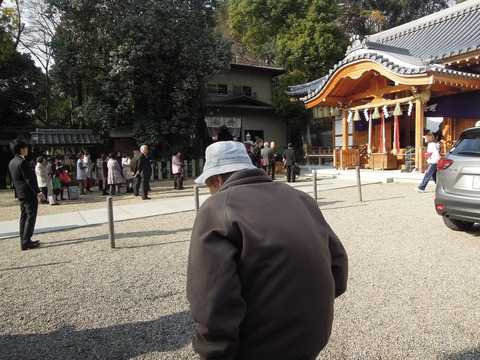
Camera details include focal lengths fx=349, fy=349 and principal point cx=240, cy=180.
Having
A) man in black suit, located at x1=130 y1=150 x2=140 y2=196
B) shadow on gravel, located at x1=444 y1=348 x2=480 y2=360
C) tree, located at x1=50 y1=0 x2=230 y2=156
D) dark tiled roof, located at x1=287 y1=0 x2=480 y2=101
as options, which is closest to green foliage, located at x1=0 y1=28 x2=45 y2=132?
tree, located at x1=50 y1=0 x2=230 y2=156

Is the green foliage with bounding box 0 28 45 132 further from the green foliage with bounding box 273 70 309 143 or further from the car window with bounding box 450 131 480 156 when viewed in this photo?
the car window with bounding box 450 131 480 156

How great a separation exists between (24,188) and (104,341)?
149 inches

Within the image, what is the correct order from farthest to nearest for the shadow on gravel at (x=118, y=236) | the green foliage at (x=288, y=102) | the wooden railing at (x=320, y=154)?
the green foliage at (x=288, y=102) → the wooden railing at (x=320, y=154) → the shadow on gravel at (x=118, y=236)

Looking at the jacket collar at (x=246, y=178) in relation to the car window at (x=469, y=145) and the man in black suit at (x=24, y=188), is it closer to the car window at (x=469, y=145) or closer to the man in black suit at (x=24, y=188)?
the car window at (x=469, y=145)

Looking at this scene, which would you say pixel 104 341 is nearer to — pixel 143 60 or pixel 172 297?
pixel 172 297

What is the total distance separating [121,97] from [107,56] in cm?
200

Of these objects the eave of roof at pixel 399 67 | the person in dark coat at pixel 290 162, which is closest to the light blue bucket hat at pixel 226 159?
the eave of roof at pixel 399 67

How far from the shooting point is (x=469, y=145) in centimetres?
495

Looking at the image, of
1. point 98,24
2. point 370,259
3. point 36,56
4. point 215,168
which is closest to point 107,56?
point 98,24

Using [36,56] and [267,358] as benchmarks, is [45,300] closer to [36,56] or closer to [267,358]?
[267,358]

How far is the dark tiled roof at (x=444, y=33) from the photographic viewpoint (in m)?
13.1

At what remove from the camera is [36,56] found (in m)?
22.5

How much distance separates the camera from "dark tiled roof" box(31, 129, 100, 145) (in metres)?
13.3

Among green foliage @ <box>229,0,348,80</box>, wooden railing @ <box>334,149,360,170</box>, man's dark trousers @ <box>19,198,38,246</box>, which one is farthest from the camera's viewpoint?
green foliage @ <box>229,0,348,80</box>
